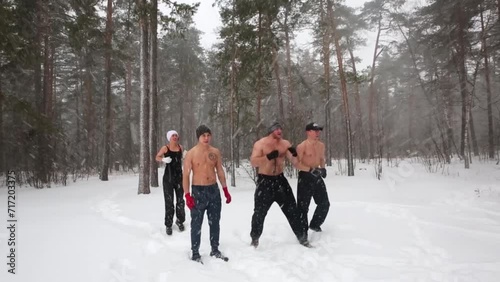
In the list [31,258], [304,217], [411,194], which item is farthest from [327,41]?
[31,258]

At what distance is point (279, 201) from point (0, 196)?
10401mm

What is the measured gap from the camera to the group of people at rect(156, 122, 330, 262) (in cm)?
459

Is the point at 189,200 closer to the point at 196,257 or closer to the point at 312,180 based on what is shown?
the point at 196,257

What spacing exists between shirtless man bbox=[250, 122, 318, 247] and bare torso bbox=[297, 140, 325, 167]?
1.18 ft

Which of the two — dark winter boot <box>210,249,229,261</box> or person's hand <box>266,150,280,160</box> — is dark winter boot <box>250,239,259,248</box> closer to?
dark winter boot <box>210,249,229,261</box>

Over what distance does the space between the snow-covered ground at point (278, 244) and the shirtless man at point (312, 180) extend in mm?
514

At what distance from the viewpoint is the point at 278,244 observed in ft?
16.5

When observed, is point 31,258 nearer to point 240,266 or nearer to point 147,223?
point 147,223

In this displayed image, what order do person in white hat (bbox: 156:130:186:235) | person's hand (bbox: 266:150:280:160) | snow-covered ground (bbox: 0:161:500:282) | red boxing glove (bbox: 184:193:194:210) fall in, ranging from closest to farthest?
snow-covered ground (bbox: 0:161:500:282), red boxing glove (bbox: 184:193:194:210), person's hand (bbox: 266:150:280:160), person in white hat (bbox: 156:130:186:235)

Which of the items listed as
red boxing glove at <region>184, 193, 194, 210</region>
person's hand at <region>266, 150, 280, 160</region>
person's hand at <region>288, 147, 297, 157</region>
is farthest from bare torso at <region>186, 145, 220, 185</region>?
person's hand at <region>288, 147, 297, 157</region>

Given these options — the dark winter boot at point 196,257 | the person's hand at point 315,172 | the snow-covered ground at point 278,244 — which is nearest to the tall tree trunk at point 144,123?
the snow-covered ground at point 278,244

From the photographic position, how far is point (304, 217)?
201 inches

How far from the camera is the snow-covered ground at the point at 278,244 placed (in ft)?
12.8

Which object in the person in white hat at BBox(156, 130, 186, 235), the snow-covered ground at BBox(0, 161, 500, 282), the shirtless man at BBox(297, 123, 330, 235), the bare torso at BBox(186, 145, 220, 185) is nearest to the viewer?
the snow-covered ground at BBox(0, 161, 500, 282)
